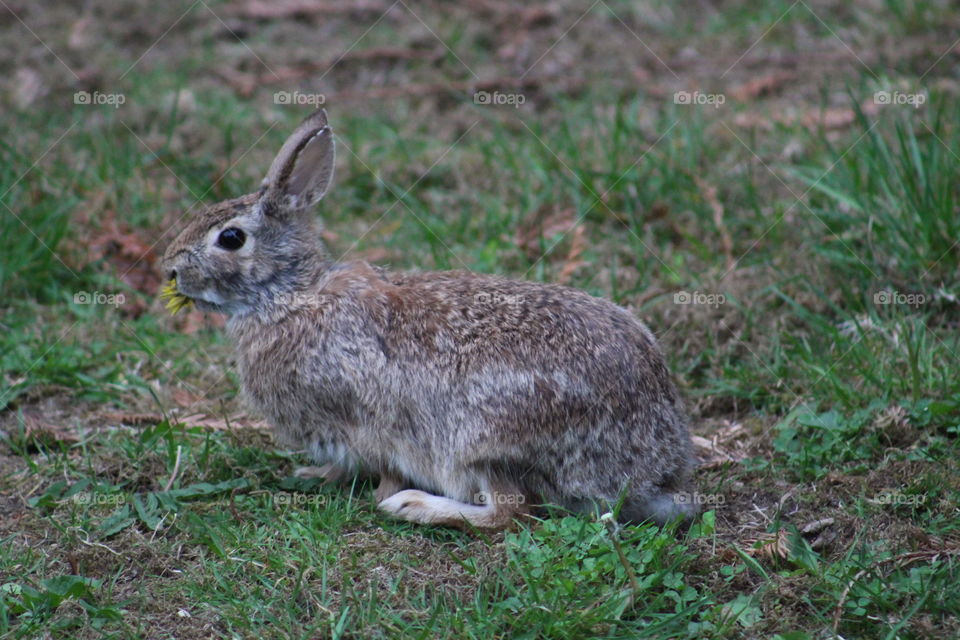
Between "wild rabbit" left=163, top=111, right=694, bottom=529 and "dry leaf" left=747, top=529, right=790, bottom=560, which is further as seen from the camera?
"wild rabbit" left=163, top=111, right=694, bottom=529

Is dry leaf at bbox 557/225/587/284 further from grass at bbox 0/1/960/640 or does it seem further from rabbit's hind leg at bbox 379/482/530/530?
rabbit's hind leg at bbox 379/482/530/530

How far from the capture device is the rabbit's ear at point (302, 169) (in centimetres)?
513

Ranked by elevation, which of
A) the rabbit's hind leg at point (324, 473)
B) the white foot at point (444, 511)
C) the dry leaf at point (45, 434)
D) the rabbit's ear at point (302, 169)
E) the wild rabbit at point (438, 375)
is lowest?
the white foot at point (444, 511)

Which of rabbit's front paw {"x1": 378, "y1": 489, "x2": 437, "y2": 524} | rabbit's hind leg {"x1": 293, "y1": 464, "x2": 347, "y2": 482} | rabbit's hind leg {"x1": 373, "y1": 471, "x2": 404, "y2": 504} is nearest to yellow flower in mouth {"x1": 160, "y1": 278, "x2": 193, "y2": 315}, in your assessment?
rabbit's hind leg {"x1": 293, "y1": 464, "x2": 347, "y2": 482}

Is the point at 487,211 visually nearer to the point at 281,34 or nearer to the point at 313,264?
→ the point at 313,264

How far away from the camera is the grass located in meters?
4.06

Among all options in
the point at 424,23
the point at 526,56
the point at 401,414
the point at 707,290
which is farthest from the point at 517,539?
the point at 424,23

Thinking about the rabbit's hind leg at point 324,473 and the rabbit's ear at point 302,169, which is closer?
the rabbit's hind leg at point 324,473

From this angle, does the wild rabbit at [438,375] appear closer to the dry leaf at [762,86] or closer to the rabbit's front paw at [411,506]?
the rabbit's front paw at [411,506]

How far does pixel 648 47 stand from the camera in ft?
29.5

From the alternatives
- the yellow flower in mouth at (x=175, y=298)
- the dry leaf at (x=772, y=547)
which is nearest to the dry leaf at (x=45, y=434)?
the yellow flower in mouth at (x=175, y=298)

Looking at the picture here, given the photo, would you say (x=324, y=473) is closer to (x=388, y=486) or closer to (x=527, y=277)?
(x=388, y=486)

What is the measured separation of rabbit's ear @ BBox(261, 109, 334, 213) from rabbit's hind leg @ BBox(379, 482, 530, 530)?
1.53 metres

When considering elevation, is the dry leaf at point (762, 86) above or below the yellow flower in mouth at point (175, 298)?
above
